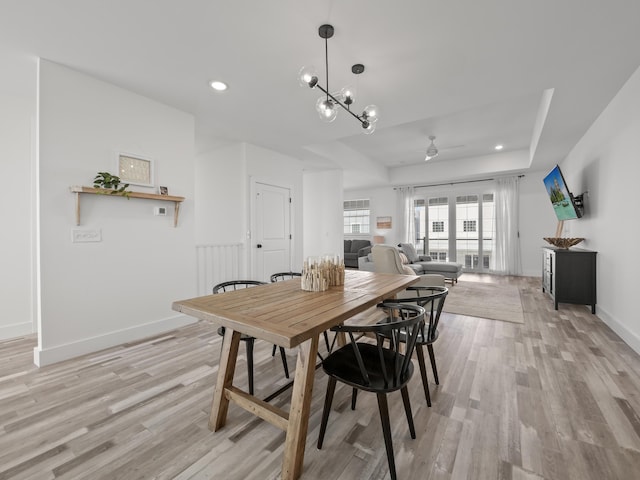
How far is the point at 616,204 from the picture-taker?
312cm

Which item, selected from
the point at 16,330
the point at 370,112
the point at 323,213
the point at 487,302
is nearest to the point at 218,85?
the point at 370,112

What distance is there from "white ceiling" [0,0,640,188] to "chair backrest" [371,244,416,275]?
1.75 m

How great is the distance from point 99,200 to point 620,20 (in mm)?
4443

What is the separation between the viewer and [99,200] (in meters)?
2.77

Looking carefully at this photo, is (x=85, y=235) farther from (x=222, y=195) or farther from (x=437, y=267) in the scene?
(x=437, y=267)

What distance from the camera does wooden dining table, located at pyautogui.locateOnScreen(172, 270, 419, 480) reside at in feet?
4.24

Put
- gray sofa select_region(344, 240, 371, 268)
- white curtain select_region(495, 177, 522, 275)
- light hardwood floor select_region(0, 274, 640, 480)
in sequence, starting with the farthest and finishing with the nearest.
A: 1. gray sofa select_region(344, 240, 371, 268)
2. white curtain select_region(495, 177, 522, 275)
3. light hardwood floor select_region(0, 274, 640, 480)

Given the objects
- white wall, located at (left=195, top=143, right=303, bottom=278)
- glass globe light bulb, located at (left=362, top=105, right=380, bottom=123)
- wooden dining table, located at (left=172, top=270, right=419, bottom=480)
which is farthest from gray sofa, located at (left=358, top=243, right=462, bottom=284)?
wooden dining table, located at (left=172, top=270, right=419, bottom=480)

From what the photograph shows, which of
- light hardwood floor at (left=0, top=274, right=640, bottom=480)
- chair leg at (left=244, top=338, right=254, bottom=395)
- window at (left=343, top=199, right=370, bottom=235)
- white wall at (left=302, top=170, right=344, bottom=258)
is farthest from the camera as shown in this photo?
window at (left=343, top=199, right=370, bottom=235)

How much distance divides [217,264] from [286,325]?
3184 mm

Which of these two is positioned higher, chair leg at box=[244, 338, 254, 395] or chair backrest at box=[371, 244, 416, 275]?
chair backrest at box=[371, 244, 416, 275]

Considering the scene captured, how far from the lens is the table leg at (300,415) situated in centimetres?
130

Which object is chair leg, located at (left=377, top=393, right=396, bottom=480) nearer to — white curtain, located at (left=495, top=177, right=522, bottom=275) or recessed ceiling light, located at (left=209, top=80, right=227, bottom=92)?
recessed ceiling light, located at (left=209, top=80, right=227, bottom=92)

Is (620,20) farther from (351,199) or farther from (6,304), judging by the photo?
(351,199)
